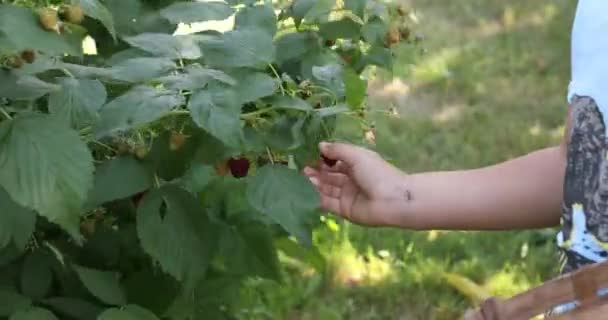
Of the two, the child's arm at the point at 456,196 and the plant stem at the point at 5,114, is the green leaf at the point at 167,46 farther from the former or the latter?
the child's arm at the point at 456,196

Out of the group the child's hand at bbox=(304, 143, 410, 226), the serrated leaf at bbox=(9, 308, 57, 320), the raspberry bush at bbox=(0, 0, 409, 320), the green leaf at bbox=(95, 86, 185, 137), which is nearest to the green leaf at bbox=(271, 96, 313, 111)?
the raspberry bush at bbox=(0, 0, 409, 320)

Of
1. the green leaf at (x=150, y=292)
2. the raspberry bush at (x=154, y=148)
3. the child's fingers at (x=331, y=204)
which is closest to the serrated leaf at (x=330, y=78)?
the raspberry bush at (x=154, y=148)

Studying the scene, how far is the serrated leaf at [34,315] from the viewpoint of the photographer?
102 centimetres

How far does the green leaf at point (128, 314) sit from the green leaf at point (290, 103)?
0.27 metres

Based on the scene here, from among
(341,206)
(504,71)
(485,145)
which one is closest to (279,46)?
(341,206)

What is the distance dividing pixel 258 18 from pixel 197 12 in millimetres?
95

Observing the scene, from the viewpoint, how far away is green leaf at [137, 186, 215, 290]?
1.02 m

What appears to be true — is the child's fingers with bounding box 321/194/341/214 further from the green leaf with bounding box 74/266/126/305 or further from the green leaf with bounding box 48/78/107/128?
the green leaf with bounding box 48/78/107/128

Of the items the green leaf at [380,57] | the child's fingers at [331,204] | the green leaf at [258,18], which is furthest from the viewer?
the green leaf at [380,57]

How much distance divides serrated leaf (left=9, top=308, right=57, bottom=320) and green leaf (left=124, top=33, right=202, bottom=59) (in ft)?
0.94

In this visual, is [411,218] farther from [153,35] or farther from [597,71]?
[153,35]

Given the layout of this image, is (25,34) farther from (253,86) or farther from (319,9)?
(319,9)

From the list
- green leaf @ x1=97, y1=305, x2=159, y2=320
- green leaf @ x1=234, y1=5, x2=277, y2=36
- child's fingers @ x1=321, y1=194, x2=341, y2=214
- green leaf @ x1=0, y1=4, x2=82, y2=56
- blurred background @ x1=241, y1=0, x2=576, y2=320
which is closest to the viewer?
green leaf @ x1=0, y1=4, x2=82, y2=56

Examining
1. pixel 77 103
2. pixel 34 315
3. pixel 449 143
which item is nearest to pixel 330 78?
pixel 77 103
